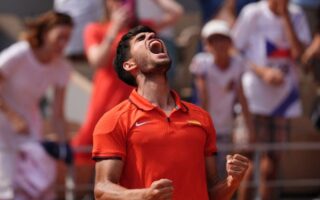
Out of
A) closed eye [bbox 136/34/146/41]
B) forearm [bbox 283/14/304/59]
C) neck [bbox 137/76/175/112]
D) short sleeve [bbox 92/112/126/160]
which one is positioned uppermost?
closed eye [bbox 136/34/146/41]

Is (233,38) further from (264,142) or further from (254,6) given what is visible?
(264,142)

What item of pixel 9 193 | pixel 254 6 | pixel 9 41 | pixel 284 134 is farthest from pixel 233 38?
pixel 9 41

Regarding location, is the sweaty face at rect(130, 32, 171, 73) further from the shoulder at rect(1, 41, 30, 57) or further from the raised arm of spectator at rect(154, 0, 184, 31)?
the raised arm of spectator at rect(154, 0, 184, 31)

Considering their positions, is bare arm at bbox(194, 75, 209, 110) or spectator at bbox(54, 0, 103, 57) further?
spectator at bbox(54, 0, 103, 57)

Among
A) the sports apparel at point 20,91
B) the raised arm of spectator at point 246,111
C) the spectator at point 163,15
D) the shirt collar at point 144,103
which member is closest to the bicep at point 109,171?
the shirt collar at point 144,103

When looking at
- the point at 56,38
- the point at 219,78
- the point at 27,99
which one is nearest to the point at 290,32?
the point at 219,78

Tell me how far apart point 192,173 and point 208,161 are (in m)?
0.20

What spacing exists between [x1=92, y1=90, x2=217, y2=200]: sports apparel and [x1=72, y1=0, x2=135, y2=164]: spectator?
137 inches

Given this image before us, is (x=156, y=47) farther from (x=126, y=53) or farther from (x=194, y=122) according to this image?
(x=194, y=122)

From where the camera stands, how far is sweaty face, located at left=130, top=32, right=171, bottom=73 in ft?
15.8

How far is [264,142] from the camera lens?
8914mm

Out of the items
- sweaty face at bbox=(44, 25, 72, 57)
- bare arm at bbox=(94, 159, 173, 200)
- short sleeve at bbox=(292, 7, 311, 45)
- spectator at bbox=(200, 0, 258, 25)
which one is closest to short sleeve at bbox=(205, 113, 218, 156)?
bare arm at bbox=(94, 159, 173, 200)

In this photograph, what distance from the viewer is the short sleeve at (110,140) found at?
15.4 ft

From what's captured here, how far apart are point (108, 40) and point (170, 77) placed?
1.29 metres
